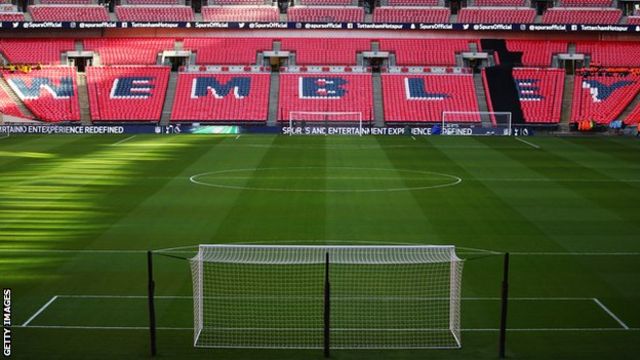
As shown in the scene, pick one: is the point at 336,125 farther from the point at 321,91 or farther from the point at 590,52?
the point at 590,52

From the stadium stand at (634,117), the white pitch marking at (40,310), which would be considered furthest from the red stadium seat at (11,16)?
the white pitch marking at (40,310)

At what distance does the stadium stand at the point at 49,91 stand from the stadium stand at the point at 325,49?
15782 mm

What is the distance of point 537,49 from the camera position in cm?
6656

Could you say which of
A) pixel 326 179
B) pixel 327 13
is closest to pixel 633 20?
pixel 327 13

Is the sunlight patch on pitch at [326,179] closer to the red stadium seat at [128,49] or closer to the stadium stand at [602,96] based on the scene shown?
the stadium stand at [602,96]

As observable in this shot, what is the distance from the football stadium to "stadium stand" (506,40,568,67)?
1.00ft

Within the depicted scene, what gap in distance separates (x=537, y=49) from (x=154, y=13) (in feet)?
94.7

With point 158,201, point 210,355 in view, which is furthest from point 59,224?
point 210,355

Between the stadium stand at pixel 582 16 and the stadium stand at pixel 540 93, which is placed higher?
the stadium stand at pixel 582 16

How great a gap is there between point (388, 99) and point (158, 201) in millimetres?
34939

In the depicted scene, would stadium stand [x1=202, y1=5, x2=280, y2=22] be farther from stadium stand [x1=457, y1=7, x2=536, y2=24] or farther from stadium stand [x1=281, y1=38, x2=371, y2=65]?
stadium stand [x1=457, y1=7, x2=536, y2=24]

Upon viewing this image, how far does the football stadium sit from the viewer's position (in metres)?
15.2

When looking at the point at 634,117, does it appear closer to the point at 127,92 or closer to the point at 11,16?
the point at 127,92

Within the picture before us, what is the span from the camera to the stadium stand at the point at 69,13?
2677 inches
